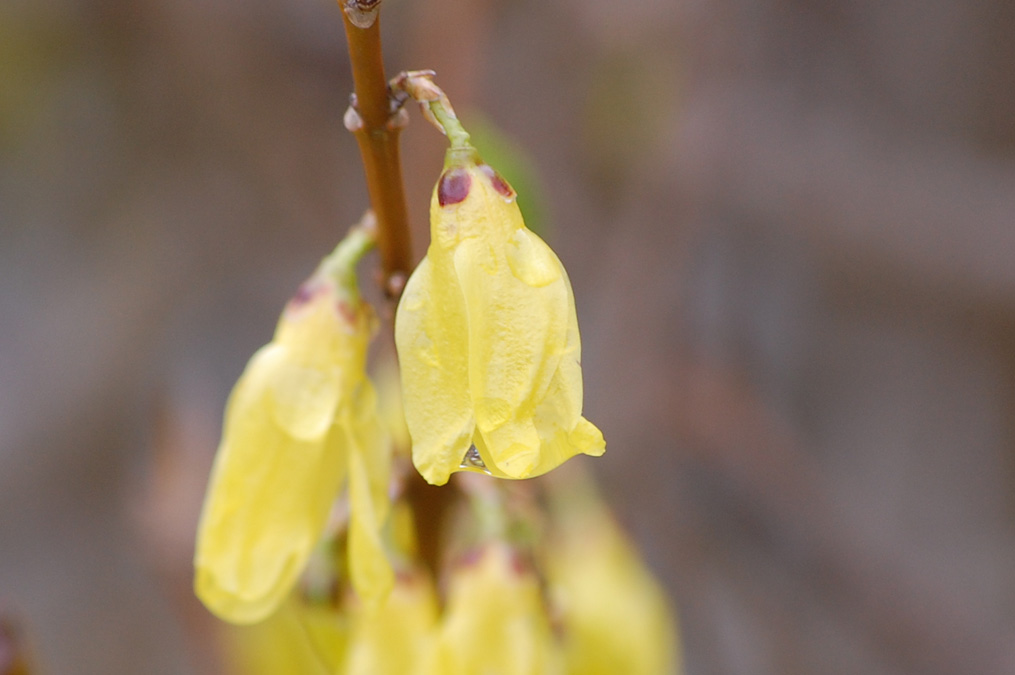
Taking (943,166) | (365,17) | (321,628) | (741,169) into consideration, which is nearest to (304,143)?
(741,169)

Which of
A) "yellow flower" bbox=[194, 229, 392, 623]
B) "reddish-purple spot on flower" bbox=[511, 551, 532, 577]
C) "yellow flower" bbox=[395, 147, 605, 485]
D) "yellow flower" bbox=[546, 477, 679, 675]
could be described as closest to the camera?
"yellow flower" bbox=[395, 147, 605, 485]

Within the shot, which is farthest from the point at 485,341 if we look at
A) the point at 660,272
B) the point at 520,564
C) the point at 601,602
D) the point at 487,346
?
the point at 660,272

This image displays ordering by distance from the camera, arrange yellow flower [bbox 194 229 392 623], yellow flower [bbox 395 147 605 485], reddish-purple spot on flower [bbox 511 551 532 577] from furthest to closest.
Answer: reddish-purple spot on flower [bbox 511 551 532 577]
yellow flower [bbox 194 229 392 623]
yellow flower [bbox 395 147 605 485]

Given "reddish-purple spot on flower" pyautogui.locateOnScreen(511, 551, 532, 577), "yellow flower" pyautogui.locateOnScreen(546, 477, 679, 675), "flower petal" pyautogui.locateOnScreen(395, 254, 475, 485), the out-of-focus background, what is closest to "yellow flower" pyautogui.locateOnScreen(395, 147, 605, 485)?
"flower petal" pyautogui.locateOnScreen(395, 254, 475, 485)

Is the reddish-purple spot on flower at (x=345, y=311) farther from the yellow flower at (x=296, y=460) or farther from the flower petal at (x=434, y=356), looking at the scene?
the flower petal at (x=434, y=356)

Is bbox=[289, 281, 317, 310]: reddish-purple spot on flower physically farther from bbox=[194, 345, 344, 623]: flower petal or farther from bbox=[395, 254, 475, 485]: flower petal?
bbox=[395, 254, 475, 485]: flower petal

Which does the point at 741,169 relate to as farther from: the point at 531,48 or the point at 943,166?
the point at 531,48
